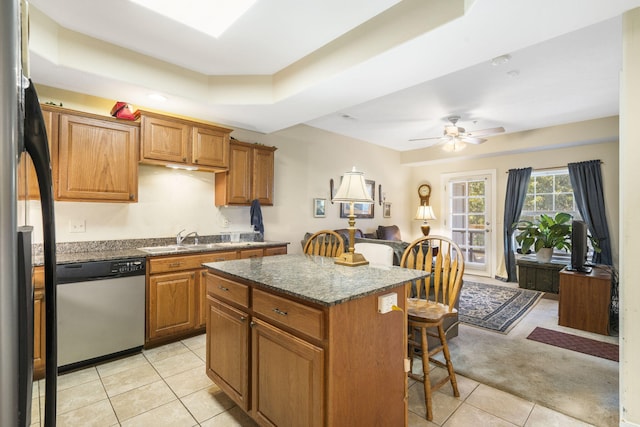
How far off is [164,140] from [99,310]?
1.73m

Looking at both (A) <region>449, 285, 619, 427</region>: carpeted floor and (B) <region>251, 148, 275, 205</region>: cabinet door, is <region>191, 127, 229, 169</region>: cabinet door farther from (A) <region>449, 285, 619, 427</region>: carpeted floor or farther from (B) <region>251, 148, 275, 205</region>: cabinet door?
(A) <region>449, 285, 619, 427</region>: carpeted floor

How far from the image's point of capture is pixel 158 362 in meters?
2.74

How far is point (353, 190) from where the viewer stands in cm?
216

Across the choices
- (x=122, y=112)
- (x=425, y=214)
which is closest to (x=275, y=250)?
(x=122, y=112)

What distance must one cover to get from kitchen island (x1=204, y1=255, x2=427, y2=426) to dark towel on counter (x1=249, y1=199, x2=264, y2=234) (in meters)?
2.11

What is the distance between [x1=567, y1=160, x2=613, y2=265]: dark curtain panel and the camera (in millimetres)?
4734

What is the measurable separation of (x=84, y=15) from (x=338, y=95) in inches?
81.5

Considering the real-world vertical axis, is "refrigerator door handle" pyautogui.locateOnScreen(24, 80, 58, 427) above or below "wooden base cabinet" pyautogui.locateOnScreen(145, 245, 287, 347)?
above

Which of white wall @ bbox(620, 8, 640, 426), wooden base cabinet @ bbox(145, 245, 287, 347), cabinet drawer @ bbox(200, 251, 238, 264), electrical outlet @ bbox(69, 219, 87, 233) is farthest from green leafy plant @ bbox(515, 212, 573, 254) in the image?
electrical outlet @ bbox(69, 219, 87, 233)

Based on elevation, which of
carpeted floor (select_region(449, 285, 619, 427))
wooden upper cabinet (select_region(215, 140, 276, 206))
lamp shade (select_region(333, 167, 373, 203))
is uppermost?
wooden upper cabinet (select_region(215, 140, 276, 206))

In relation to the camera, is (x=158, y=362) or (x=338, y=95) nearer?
(x=158, y=362)

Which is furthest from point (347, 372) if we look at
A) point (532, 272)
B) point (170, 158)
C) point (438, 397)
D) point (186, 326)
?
point (532, 272)

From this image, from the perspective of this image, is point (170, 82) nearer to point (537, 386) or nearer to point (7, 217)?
point (7, 217)

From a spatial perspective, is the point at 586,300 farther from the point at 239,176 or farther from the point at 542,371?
the point at 239,176
